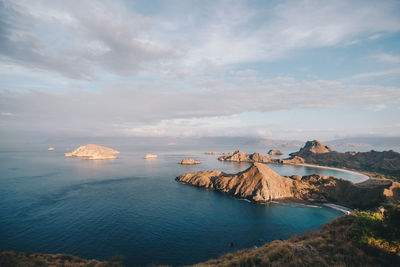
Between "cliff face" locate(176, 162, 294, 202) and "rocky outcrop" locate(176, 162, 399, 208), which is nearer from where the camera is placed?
"rocky outcrop" locate(176, 162, 399, 208)

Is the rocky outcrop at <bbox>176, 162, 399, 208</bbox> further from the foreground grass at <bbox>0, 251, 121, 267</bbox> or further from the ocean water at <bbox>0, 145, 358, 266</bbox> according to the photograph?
the foreground grass at <bbox>0, 251, 121, 267</bbox>

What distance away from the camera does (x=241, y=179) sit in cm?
9788

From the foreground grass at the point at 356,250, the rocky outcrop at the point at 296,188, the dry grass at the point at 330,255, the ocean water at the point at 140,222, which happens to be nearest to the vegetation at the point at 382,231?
the foreground grass at the point at 356,250

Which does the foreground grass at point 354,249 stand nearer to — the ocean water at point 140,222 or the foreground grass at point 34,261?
the ocean water at point 140,222

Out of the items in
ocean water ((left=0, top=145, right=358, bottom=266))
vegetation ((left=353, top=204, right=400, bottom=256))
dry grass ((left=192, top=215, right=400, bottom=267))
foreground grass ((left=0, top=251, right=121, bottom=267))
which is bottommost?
ocean water ((left=0, top=145, right=358, bottom=266))

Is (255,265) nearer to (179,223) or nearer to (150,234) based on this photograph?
(150,234)

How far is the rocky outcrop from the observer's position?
79.4m

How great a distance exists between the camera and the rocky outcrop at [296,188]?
260ft

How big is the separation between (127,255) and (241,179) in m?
70.7

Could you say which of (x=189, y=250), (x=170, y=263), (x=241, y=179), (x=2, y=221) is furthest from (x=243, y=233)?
(x=2, y=221)

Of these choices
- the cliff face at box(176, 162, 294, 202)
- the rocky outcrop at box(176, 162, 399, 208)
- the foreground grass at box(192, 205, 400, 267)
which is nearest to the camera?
the foreground grass at box(192, 205, 400, 267)

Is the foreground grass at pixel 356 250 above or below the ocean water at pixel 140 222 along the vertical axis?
above

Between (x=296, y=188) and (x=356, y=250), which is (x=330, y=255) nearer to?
(x=356, y=250)

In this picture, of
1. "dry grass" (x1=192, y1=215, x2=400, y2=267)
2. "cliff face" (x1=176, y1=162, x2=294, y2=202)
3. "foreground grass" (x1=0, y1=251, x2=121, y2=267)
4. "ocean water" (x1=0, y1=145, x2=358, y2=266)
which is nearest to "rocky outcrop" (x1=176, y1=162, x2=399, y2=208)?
"cliff face" (x1=176, y1=162, x2=294, y2=202)
